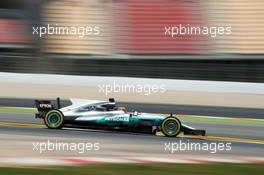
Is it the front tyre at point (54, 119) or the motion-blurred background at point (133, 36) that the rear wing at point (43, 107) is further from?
the motion-blurred background at point (133, 36)

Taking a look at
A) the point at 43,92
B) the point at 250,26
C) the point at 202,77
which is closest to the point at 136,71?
the point at 202,77

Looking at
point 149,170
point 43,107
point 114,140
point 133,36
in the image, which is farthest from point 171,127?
point 133,36

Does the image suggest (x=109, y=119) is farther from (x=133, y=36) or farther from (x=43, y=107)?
(x=133, y=36)

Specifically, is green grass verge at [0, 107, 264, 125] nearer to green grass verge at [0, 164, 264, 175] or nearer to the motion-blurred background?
the motion-blurred background

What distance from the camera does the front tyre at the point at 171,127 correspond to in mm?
8633

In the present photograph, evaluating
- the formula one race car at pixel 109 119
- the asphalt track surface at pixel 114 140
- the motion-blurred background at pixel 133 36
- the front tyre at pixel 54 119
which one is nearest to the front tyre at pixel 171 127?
the formula one race car at pixel 109 119

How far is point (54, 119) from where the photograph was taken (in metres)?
8.95

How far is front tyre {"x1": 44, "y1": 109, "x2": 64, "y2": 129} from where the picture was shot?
28.3ft

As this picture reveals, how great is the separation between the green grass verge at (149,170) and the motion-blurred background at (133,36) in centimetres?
829

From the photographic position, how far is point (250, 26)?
18.2 m

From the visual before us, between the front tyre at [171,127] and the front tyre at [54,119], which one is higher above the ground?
the front tyre at [54,119]

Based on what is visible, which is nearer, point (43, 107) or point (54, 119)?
point (43, 107)

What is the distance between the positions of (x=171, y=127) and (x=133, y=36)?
9.53 meters

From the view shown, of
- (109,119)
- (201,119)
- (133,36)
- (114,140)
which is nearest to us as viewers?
(114,140)
